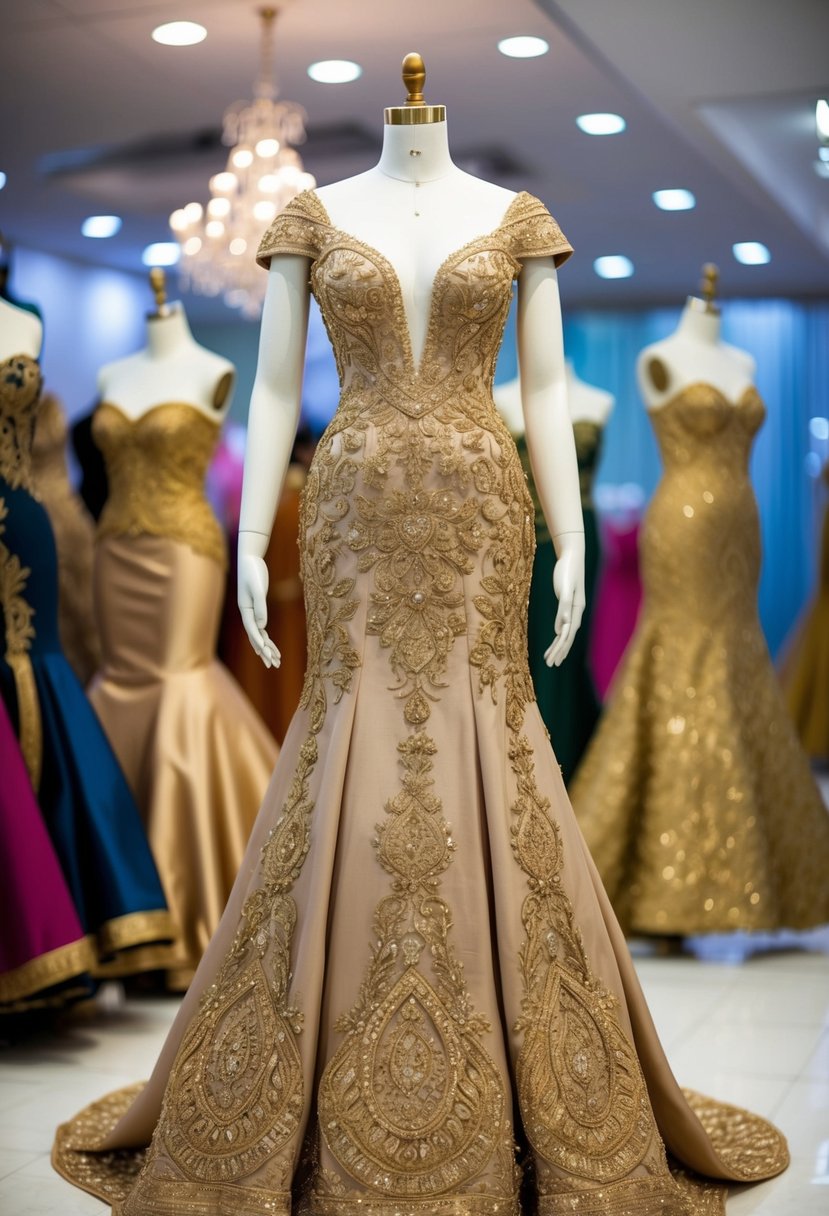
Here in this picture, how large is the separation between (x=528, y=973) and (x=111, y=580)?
2433 mm

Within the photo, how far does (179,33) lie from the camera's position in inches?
217

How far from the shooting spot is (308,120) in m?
6.71

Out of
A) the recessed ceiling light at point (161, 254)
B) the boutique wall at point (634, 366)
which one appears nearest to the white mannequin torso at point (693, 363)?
the recessed ceiling light at point (161, 254)

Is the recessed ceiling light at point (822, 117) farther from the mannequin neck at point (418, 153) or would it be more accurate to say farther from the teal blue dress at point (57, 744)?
the teal blue dress at point (57, 744)

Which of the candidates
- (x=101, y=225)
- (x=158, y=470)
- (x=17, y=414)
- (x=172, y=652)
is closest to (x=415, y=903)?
(x=17, y=414)

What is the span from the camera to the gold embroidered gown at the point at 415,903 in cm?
233

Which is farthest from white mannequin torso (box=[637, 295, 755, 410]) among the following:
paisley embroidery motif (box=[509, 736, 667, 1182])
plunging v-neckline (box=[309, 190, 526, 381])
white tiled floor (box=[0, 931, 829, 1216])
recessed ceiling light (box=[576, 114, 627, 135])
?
paisley embroidery motif (box=[509, 736, 667, 1182])

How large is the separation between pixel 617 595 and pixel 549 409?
22.3 ft

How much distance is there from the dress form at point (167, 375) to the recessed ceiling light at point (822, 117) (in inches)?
80.3

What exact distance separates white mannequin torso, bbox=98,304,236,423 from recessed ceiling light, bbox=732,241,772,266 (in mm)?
5519

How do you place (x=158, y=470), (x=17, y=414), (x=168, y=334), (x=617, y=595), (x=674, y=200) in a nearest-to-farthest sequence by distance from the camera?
(x=17, y=414) → (x=158, y=470) → (x=168, y=334) → (x=674, y=200) → (x=617, y=595)

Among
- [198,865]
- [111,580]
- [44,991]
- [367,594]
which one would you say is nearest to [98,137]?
[111,580]

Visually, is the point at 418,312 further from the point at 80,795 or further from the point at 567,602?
the point at 80,795

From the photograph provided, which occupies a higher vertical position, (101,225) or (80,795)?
(101,225)
